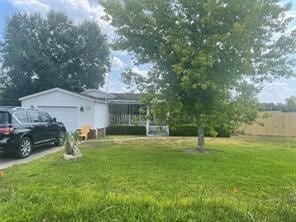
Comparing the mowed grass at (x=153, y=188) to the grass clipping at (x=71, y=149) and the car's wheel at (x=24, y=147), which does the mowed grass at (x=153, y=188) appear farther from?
the car's wheel at (x=24, y=147)

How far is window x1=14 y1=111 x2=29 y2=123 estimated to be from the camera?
1240cm

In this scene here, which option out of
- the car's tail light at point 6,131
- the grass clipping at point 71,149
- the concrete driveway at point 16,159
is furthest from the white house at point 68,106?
the grass clipping at point 71,149

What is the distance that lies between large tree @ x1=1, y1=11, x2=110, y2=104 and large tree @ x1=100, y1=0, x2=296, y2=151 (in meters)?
23.3

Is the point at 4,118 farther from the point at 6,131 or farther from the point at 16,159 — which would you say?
the point at 16,159

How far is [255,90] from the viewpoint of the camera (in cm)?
1296

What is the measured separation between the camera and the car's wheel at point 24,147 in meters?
12.3

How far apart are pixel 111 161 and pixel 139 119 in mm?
A: 13833

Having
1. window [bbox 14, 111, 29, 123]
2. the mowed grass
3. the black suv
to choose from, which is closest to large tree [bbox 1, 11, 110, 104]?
the black suv

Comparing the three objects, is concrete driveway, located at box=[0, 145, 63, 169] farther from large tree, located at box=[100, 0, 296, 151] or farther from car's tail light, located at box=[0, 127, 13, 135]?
large tree, located at box=[100, 0, 296, 151]

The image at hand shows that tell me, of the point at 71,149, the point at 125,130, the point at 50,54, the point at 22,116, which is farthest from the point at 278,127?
the point at 50,54

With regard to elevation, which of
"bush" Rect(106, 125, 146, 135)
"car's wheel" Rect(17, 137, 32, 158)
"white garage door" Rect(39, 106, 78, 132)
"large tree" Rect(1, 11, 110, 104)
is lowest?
"car's wheel" Rect(17, 137, 32, 158)

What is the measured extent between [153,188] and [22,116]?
22.7 ft

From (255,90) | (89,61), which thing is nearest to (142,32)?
(255,90)

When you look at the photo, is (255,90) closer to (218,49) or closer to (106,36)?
(218,49)
